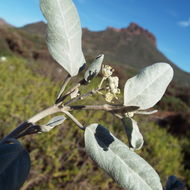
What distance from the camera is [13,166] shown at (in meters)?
0.49

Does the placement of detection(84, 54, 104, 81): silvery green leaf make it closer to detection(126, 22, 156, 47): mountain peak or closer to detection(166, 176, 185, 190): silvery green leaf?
detection(166, 176, 185, 190): silvery green leaf

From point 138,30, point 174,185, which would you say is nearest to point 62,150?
point 174,185

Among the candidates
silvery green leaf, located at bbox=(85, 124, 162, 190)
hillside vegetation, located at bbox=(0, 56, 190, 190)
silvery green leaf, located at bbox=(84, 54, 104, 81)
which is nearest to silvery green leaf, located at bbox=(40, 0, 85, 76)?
silvery green leaf, located at bbox=(84, 54, 104, 81)

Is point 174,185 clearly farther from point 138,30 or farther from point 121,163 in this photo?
point 138,30

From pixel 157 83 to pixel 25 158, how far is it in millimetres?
283

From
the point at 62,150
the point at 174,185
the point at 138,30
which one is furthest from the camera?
the point at 138,30

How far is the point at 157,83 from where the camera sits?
56 cm

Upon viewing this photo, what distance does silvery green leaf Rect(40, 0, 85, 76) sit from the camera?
520mm

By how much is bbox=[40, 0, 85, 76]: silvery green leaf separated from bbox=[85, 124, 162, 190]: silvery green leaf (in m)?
0.15

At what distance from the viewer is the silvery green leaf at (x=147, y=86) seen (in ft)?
1.74

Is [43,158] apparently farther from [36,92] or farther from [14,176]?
[14,176]

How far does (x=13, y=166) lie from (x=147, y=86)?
0.28 meters

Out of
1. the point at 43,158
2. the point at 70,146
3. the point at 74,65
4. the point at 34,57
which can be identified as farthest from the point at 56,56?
the point at 34,57

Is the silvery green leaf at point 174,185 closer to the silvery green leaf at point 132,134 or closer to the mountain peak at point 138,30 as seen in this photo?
the silvery green leaf at point 132,134
